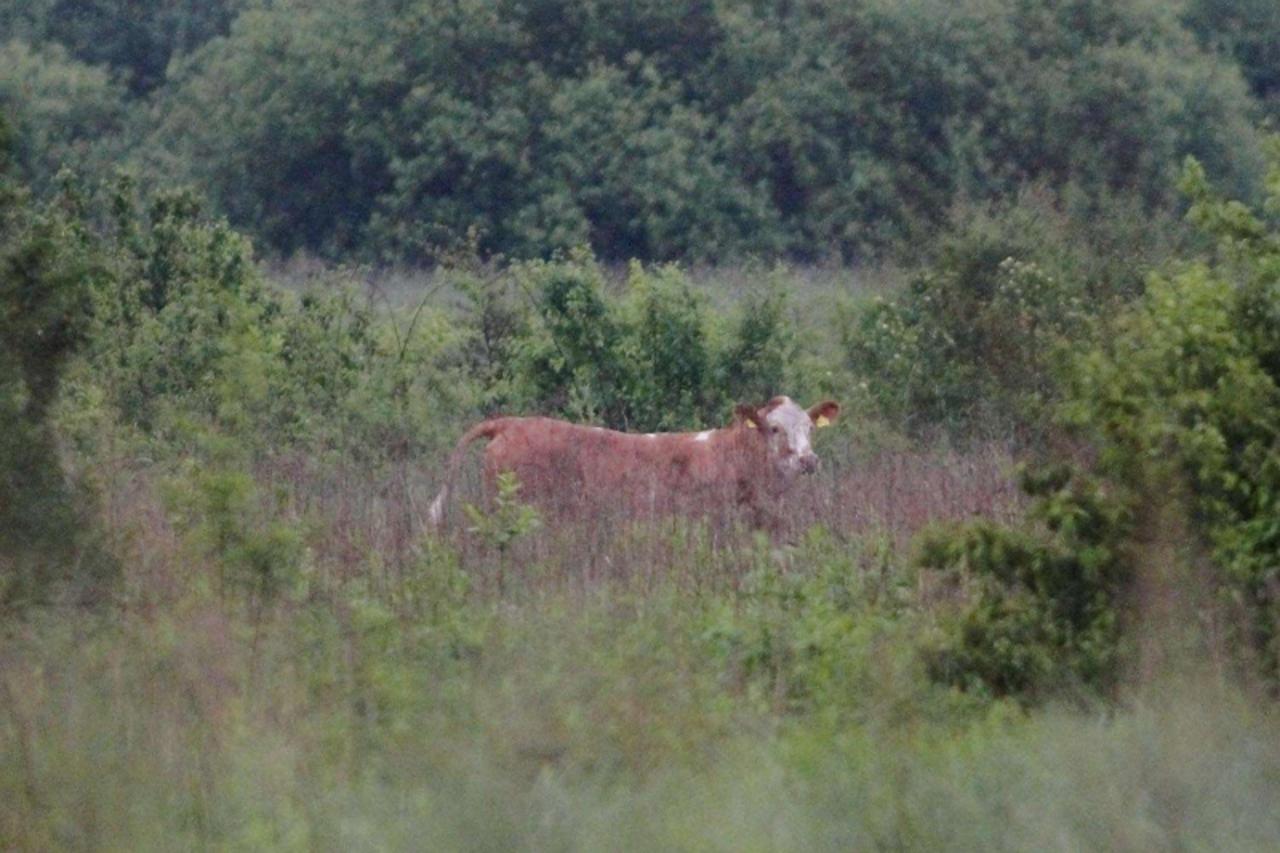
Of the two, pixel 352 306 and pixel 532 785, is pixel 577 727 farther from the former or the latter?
pixel 352 306

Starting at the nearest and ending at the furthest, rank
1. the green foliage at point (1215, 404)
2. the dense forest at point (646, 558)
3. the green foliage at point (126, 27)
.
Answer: the dense forest at point (646, 558) < the green foliage at point (1215, 404) < the green foliage at point (126, 27)

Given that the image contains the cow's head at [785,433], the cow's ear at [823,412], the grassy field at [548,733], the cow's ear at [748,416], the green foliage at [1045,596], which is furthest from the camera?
the cow's ear at [823,412]

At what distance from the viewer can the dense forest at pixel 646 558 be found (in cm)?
518

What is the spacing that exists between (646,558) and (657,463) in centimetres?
281

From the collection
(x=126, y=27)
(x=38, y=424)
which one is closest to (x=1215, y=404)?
(x=38, y=424)

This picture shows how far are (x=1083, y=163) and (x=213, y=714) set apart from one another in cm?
3018

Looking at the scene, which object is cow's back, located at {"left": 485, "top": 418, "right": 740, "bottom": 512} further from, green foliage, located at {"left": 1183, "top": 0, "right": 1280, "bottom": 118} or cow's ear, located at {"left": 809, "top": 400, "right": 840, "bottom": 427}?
green foliage, located at {"left": 1183, "top": 0, "right": 1280, "bottom": 118}

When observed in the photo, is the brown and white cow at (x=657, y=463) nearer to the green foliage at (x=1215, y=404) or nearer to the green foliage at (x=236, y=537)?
the green foliage at (x=236, y=537)

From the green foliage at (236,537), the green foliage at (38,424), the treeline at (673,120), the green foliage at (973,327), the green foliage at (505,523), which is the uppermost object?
the green foliage at (38,424)

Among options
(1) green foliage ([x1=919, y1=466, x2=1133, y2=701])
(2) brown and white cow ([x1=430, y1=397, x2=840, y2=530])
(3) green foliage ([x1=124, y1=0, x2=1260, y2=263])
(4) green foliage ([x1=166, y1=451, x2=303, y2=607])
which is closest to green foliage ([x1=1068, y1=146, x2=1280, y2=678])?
(1) green foliage ([x1=919, y1=466, x2=1133, y2=701])

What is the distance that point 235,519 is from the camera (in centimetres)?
750

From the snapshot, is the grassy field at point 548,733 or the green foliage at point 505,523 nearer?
the grassy field at point 548,733

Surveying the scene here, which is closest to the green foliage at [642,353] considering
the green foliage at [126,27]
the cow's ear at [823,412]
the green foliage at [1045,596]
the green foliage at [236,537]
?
the cow's ear at [823,412]

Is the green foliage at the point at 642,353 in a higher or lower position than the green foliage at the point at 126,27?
higher
